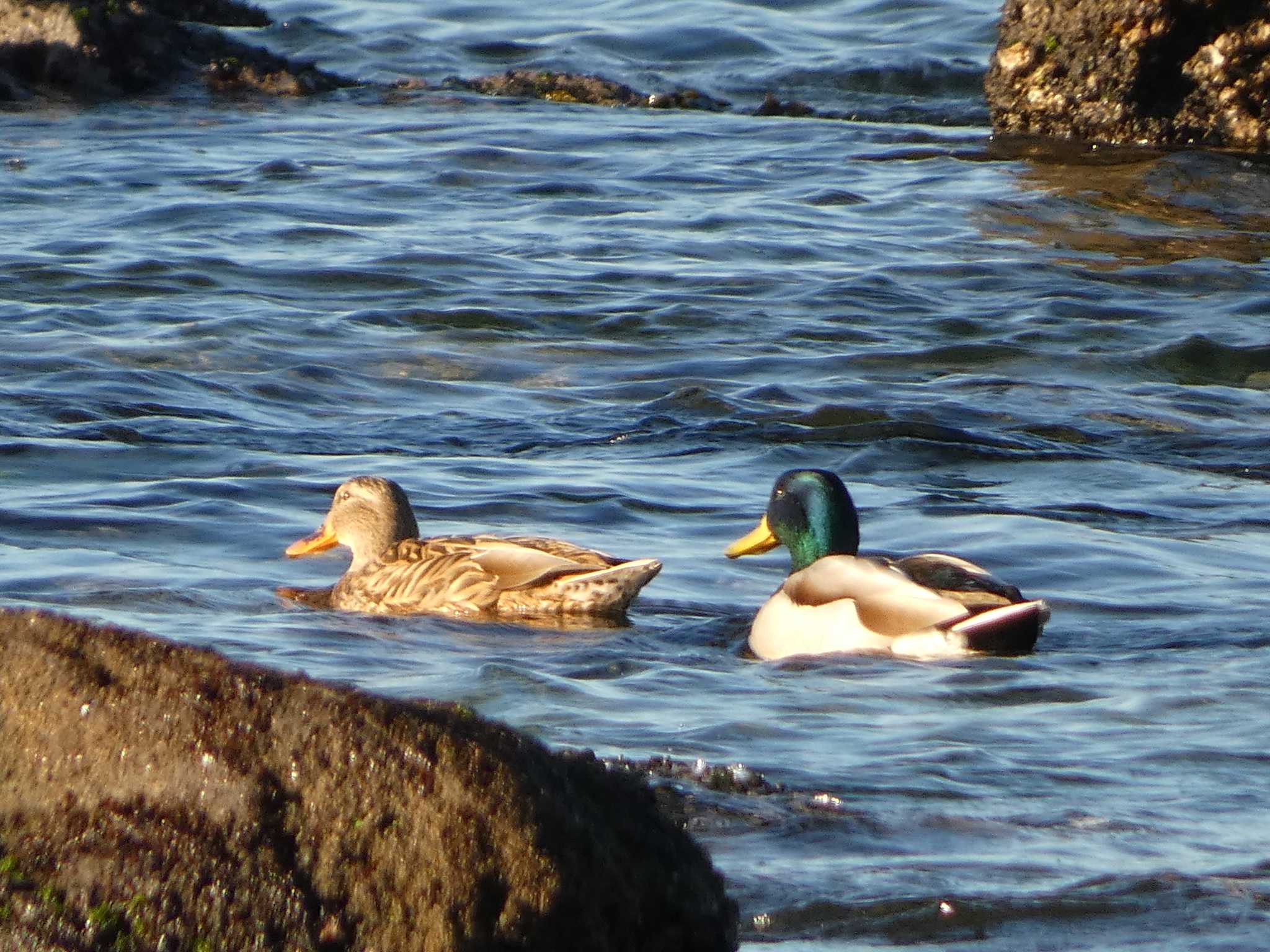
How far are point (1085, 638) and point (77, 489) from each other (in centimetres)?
403

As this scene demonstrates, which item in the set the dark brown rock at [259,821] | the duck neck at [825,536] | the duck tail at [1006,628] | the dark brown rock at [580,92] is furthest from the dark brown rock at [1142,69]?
the dark brown rock at [259,821]

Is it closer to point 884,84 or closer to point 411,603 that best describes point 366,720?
point 411,603

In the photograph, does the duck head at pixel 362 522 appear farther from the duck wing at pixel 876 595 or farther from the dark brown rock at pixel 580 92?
the dark brown rock at pixel 580 92

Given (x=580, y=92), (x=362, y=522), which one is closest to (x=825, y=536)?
(x=362, y=522)

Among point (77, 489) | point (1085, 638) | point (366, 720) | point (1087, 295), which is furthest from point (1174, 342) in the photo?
point (366, 720)

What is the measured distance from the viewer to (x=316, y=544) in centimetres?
834

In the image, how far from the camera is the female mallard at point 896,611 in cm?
709

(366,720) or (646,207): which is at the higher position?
(366,720)

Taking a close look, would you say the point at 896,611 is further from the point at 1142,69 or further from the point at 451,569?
the point at 1142,69

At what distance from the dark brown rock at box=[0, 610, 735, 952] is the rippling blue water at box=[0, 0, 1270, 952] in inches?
41.6

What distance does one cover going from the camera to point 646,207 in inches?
618

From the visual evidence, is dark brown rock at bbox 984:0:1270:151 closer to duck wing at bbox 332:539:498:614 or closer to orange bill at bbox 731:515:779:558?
orange bill at bbox 731:515:779:558

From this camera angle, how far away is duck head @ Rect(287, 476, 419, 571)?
8.19 metres

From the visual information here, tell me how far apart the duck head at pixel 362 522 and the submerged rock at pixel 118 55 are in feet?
37.2
